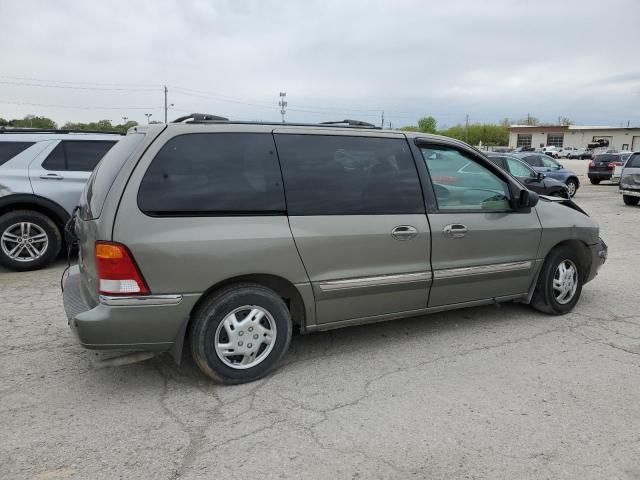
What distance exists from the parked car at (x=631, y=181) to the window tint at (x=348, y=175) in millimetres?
13907

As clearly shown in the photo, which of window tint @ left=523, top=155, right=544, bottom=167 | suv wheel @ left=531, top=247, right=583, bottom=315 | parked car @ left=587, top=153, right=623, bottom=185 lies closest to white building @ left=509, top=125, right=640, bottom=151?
parked car @ left=587, top=153, right=623, bottom=185

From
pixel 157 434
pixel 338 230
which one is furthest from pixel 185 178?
pixel 157 434

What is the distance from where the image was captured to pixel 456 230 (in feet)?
13.6

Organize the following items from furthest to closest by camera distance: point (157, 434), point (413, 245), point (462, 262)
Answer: point (462, 262)
point (413, 245)
point (157, 434)

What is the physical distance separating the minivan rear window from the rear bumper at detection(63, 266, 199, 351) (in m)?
0.60

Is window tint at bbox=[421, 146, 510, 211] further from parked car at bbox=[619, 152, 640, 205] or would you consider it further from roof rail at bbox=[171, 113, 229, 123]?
parked car at bbox=[619, 152, 640, 205]

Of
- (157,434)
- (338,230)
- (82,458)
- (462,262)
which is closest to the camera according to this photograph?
(82,458)

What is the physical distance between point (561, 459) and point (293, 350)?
2.08 meters

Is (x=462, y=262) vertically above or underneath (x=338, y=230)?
underneath

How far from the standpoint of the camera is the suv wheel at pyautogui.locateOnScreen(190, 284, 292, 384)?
10.9 feet

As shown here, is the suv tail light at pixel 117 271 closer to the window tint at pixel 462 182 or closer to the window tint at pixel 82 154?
the window tint at pixel 462 182

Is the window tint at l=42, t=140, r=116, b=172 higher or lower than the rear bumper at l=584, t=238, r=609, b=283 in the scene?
higher

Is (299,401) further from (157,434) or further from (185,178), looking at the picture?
(185,178)

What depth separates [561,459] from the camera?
271 centimetres
